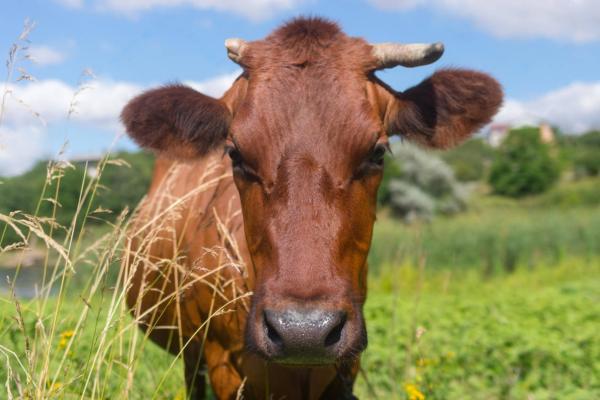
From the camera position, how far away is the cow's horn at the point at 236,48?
360 centimetres

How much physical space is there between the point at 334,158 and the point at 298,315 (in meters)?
0.76

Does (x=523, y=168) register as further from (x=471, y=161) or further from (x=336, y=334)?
(x=336, y=334)

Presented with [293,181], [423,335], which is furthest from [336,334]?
[423,335]

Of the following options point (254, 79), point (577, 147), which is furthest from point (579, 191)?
point (254, 79)

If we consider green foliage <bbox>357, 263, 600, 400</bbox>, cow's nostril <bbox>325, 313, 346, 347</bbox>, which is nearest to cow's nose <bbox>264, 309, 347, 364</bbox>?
cow's nostril <bbox>325, 313, 346, 347</bbox>

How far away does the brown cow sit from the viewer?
269 centimetres

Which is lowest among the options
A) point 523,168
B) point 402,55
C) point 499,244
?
point 499,244

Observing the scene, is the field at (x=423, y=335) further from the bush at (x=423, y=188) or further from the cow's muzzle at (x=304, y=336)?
the bush at (x=423, y=188)

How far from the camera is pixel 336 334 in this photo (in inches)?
104

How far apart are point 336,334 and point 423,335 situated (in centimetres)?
457

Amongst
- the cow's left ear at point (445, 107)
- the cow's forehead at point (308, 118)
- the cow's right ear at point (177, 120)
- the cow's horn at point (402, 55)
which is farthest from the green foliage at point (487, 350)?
the cow's right ear at point (177, 120)

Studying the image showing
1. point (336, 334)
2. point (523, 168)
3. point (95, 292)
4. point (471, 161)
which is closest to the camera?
point (336, 334)

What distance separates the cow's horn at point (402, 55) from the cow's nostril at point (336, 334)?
147 centimetres

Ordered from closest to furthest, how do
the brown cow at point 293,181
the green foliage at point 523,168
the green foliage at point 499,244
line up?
the brown cow at point 293,181 < the green foliage at point 499,244 < the green foliage at point 523,168
